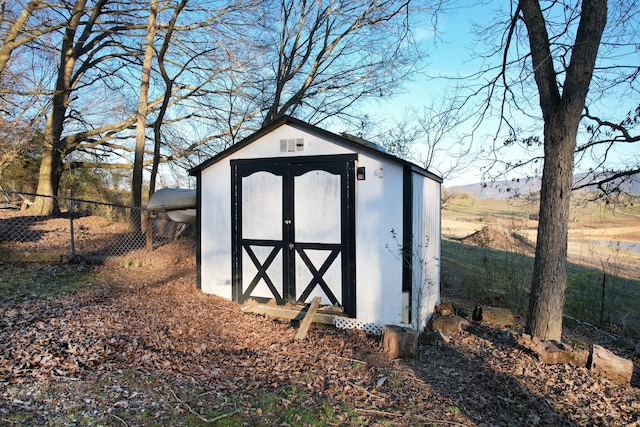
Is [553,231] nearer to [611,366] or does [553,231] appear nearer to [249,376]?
[611,366]

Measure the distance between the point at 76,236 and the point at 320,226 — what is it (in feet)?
25.5

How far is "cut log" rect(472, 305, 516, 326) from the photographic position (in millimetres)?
6977

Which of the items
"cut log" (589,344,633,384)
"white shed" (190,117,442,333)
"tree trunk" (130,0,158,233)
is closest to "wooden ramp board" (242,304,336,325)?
"white shed" (190,117,442,333)

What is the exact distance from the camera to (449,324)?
650 cm

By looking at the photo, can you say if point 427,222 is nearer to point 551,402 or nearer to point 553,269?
point 553,269

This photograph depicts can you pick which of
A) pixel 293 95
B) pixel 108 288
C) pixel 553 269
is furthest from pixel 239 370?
pixel 293 95

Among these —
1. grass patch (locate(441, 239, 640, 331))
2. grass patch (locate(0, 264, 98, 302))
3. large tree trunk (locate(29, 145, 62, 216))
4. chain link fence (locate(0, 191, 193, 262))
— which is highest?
large tree trunk (locate(29, 145, 62, 216))

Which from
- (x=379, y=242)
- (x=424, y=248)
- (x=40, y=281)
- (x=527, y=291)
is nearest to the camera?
(x=379, y=242)

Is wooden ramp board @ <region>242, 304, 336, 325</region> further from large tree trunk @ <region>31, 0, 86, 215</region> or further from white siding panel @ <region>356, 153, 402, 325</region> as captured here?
large tree trunk @ <region>31, 0, 86, 215</region>

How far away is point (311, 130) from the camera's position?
6629 mm

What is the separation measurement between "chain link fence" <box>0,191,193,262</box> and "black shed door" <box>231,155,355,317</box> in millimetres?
3221

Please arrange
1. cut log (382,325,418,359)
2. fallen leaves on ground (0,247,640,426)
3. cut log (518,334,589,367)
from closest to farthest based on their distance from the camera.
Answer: fallen leaves on ground (0,247,640,426) < cut log (518,334,589,367) < cut log (382,325,418,359)

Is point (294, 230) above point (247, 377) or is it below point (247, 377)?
above

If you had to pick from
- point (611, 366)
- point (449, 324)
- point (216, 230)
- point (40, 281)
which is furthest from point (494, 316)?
point (40, 281)
